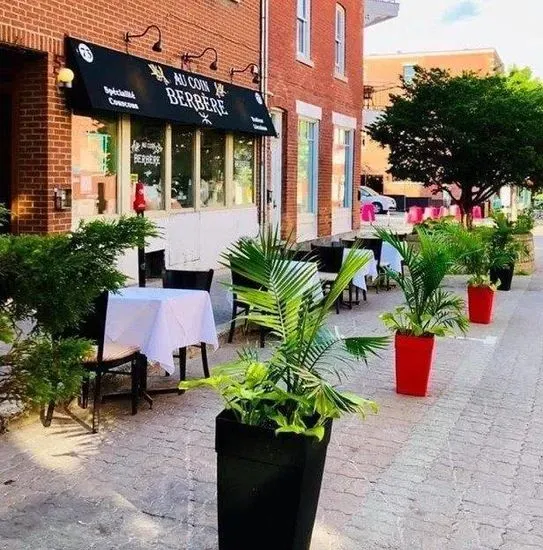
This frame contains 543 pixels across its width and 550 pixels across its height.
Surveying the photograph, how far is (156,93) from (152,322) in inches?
244

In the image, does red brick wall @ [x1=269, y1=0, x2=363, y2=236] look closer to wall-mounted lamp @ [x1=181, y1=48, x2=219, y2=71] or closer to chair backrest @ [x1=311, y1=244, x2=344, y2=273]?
wall-mounted lamp @ [x1=181, y1=48, x2=219, y2=71]

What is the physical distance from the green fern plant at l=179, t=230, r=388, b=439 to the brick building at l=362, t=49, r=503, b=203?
144 ft

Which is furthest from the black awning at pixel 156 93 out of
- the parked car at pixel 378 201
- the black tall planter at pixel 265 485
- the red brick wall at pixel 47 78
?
the parked car at pixel 378 201

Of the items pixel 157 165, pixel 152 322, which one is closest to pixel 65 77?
pixel 157 165

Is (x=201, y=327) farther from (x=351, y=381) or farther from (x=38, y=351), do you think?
(x=38, y=351)

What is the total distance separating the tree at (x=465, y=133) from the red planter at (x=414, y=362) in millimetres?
11924

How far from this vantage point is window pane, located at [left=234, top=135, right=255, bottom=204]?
15086mm

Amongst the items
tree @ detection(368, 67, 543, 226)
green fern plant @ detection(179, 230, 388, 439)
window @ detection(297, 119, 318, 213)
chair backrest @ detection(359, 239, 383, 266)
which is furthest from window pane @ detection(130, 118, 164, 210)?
tree @ detection(368, 67, 543, 226)

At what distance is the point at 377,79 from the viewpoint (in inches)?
2205

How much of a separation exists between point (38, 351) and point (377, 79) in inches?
2178

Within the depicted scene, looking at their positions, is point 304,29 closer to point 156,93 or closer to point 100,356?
point 156,93

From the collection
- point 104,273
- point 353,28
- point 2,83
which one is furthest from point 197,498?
point 353,28

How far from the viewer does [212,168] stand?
14.2 meters

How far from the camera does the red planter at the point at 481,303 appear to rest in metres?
10.4
